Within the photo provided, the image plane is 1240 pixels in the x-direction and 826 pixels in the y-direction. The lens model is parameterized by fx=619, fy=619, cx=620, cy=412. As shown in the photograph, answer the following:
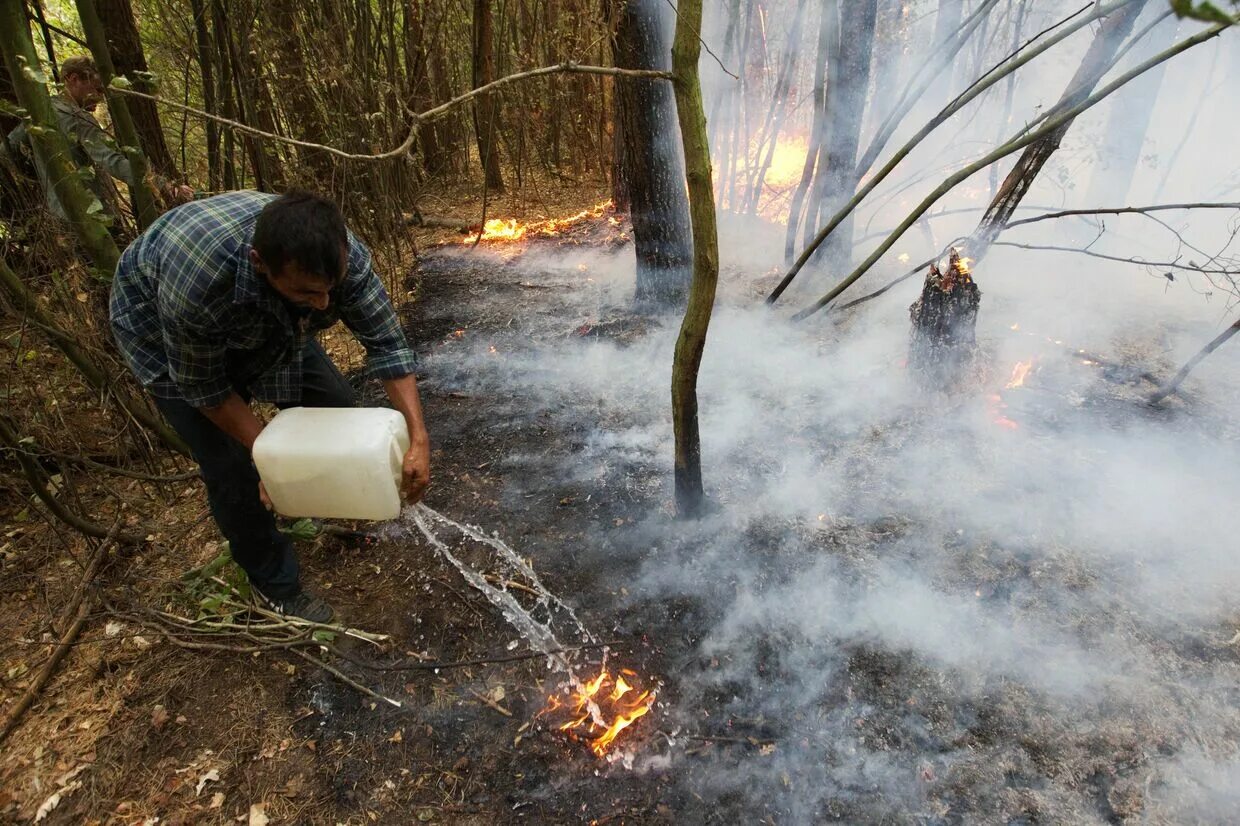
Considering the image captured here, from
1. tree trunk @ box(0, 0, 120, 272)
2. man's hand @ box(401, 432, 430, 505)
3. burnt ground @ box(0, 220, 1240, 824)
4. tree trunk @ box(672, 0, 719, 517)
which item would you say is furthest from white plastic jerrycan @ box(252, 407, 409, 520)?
tree trunk @ box(0, 0, 120, 272)

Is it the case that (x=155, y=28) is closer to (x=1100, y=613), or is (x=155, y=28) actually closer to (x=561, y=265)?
(x=561, y=265)

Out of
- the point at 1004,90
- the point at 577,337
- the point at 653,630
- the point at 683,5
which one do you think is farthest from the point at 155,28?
the point at 1004,90

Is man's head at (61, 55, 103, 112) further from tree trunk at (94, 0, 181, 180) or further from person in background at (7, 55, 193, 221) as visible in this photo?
tree trunk at (94, 0, 181, 180)

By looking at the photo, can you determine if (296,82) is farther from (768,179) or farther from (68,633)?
(768,179)

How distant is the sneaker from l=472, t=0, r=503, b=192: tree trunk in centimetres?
471

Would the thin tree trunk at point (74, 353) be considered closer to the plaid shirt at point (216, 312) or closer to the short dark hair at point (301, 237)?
the plaid shirt at point (216, 312)

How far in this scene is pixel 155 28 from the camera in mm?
5746

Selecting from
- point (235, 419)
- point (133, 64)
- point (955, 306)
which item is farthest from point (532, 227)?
point (235, 419)

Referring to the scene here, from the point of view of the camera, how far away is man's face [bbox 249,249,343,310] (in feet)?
6.06

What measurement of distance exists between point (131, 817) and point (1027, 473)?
4.43 metres

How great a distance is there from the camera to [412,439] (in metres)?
2.40

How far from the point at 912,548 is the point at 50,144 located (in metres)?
4.51

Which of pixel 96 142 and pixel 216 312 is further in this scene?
pixel 96 142

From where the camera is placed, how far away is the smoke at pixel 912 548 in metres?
2.21
